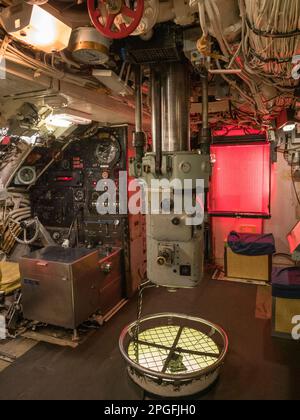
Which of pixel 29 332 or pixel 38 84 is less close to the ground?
pixel 38 84

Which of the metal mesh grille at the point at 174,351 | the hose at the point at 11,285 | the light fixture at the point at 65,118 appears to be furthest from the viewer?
the hose at the point at 11,285

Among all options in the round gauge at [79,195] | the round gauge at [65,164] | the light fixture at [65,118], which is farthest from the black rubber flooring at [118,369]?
the light fixture at [65,118]

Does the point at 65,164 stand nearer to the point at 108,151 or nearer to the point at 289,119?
the point at 108,151

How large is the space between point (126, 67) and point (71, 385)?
2.86 metres

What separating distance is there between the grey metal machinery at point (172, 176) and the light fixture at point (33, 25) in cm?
80

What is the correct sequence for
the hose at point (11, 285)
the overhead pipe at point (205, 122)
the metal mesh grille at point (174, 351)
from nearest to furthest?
the overhead pipe at point (205, 122) < the metal mesh grille at point (174, 351) < the hose at point (11, 285)

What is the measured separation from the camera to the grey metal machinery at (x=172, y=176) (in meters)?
2.01

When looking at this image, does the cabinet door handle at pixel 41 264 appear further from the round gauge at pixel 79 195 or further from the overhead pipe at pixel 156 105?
the overhead pipe at pixel 156 105

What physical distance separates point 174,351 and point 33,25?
2675 millimetres

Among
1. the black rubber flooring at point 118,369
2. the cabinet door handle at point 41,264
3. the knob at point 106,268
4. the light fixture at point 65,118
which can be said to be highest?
the light fixture at point 65,118

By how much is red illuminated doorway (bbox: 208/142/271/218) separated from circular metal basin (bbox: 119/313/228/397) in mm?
3335

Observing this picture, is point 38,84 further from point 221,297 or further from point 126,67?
point 221,297

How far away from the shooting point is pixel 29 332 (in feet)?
11.6
